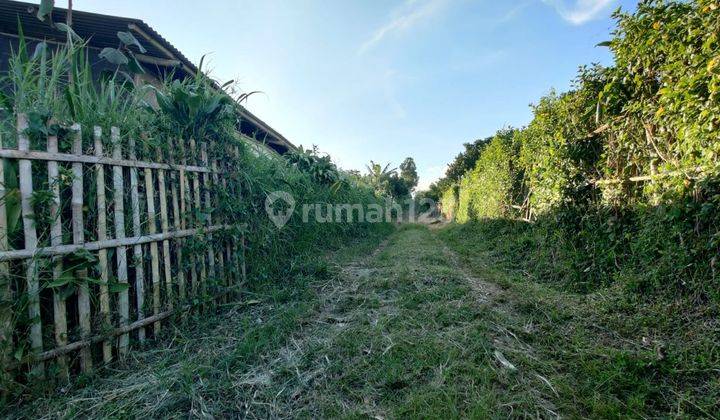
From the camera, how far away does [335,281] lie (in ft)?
13.8

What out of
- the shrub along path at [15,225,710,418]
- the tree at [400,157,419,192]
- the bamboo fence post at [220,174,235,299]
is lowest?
the shrub along path at [15,225,710,418]

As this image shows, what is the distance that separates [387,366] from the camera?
2092 mm

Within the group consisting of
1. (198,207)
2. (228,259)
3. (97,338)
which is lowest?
(97,338)

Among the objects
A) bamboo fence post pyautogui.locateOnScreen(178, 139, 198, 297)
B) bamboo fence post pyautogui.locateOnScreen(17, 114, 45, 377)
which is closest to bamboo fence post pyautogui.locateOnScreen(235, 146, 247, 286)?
bamboo fence post pyautogui.locateOnScreen(178, 139, 198, 297)

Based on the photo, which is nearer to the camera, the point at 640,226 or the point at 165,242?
the point at 165,242

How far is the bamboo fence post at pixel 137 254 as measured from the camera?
7.73 feet

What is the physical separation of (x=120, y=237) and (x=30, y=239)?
48cm

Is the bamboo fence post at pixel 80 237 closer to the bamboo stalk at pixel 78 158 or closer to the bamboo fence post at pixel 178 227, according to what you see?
the bamboo stalk at pixel 78 158

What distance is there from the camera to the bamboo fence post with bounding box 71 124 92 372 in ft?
6.59

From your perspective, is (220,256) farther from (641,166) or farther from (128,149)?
(641,166)

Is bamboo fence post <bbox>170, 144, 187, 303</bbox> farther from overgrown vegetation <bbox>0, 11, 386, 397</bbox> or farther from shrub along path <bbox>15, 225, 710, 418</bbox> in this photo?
shrub along path <bbox>15, 225, 710, 418</bbox>

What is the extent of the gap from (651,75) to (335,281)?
165 inches

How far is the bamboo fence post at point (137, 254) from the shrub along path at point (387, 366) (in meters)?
0.34

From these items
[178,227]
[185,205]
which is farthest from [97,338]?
[185,205]
